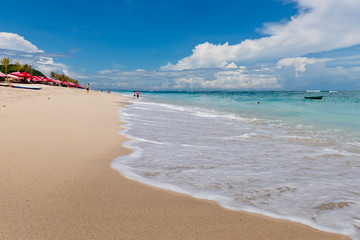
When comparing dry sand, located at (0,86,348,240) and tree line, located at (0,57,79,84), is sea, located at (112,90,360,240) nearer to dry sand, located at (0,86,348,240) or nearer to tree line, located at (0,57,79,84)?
dry sand, located at (0,86,348,240)

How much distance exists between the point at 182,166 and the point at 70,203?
7.18 ft

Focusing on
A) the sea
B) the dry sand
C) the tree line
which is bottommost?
the sea

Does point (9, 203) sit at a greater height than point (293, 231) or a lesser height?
greater

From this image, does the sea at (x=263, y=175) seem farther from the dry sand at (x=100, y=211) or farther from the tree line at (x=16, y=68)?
the tree line at (x=16, y=68)

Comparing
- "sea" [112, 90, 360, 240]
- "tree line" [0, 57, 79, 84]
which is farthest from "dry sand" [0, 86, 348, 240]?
"tree line" [0, 57, 79, 84]

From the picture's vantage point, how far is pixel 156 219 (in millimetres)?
2314

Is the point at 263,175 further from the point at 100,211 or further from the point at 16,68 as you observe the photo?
the point at 16,68

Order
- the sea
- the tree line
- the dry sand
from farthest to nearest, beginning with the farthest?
1. the tree line
2. the sea
3. the dry sand

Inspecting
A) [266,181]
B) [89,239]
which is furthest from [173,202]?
[266,181]

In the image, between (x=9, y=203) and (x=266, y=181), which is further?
(x=266, y=181)

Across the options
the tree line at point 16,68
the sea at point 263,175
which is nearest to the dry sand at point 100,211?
the sea at point 263,175

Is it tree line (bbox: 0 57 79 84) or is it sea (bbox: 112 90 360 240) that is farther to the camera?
tree line (bbox: 0 57 79 84)

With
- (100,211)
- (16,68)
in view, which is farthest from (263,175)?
(16,68)

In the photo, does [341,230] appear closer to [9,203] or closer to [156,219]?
[156,219]
